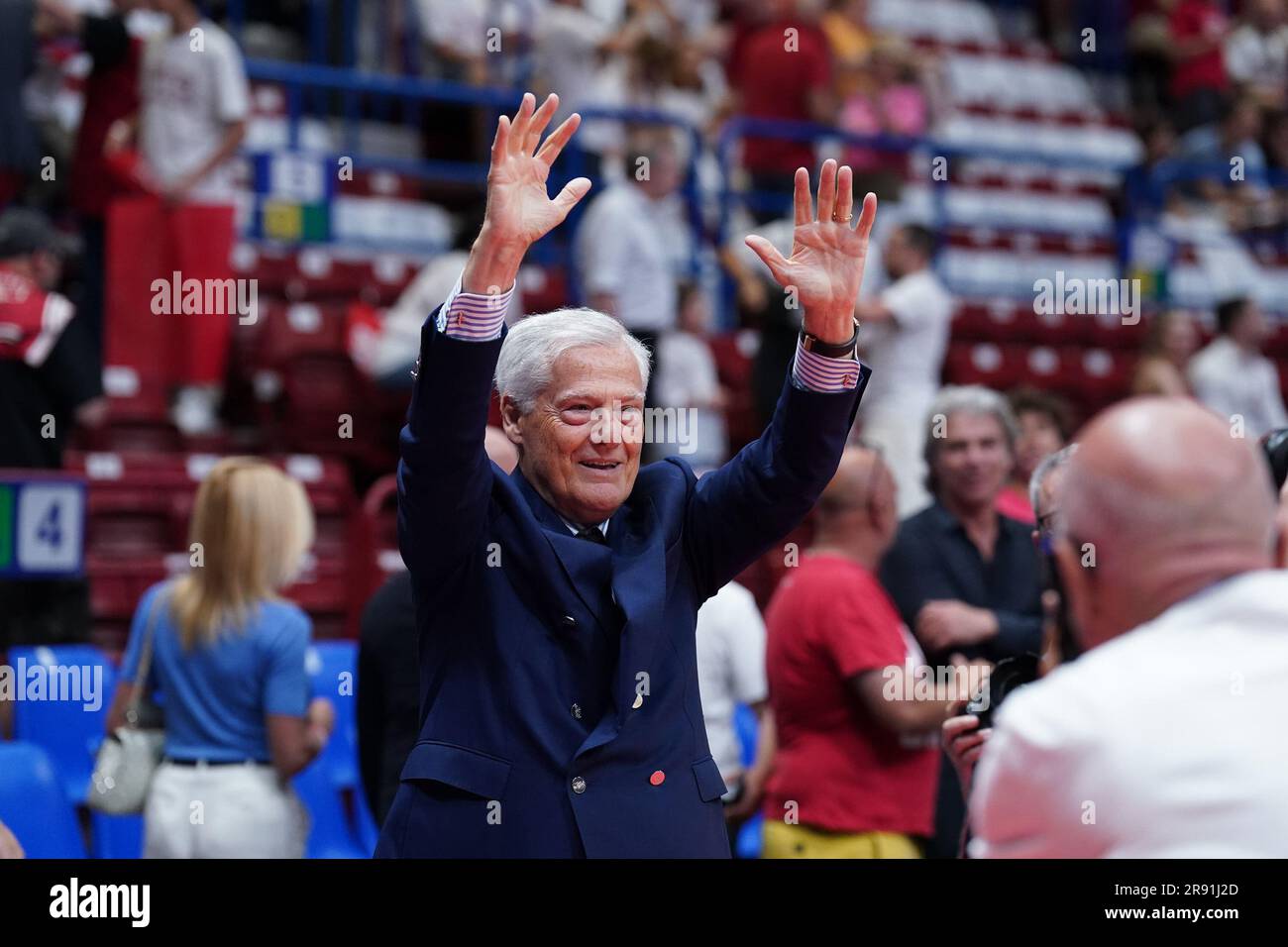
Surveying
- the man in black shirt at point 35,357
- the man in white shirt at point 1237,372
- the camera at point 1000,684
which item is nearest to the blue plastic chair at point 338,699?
the man in black shirt at point 35,357

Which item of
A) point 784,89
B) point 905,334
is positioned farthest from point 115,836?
point 784,89

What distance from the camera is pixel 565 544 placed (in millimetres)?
2543

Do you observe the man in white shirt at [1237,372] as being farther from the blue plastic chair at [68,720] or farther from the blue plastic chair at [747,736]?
the blue plastic chair at [68,720]

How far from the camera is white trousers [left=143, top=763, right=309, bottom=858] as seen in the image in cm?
399

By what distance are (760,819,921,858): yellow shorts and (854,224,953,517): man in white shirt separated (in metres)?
3.54

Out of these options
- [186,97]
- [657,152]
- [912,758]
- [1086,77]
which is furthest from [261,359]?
[1086,77]

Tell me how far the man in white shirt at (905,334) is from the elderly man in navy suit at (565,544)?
4.76 m

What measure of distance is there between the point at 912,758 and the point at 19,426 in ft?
11.0

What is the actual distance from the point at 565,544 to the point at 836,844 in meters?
1.65

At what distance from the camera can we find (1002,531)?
4.57 meters

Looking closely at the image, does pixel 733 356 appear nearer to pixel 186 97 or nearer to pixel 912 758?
pixel 186 97

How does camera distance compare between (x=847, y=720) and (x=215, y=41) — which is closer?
(x=847, y=720)

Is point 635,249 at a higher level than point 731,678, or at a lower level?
higher

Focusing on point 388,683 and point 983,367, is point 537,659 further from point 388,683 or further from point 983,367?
point 983,367
